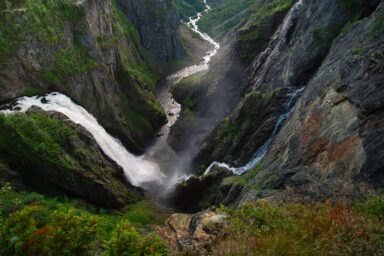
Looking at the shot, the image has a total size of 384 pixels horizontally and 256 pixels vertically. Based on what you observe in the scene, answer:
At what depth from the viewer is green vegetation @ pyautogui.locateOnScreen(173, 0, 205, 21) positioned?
17004 cm

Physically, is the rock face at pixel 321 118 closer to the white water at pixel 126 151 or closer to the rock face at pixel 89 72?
the white water at pixel 126 151

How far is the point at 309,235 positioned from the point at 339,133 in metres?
13.0

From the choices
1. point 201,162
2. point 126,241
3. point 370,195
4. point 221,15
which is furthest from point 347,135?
point 221,15

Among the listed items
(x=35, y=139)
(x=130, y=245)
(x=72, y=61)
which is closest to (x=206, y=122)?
(x=72, y=61)

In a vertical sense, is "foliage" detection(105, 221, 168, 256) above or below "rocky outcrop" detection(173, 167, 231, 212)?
below

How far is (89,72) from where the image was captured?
45656 mm

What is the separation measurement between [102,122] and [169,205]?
1340cm

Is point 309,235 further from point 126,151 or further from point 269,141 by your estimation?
point 126,151

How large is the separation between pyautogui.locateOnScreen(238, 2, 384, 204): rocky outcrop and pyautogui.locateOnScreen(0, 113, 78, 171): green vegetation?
16005mm

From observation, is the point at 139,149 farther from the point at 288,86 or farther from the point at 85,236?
the point at 85,236

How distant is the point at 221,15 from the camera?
525 ft

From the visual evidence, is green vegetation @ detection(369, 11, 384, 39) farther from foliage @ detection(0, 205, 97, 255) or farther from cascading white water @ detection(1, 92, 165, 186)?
cascading white water @ detection(1, 92, 165, 186)

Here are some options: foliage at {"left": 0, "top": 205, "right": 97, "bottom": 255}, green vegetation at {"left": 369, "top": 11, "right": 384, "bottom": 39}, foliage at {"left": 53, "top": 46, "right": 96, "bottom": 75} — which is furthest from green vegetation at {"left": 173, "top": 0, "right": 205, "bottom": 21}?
foliage at {"left": 0, "top": 205, "right": 97, "bottom": 255}

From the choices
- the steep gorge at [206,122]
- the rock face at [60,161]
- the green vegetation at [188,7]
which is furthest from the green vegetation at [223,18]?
the rock face at [60,161]
